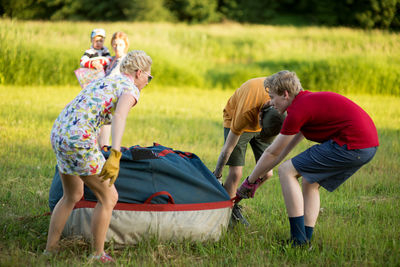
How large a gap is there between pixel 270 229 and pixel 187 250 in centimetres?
97

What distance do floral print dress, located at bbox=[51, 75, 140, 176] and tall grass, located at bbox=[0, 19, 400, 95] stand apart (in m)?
12.6

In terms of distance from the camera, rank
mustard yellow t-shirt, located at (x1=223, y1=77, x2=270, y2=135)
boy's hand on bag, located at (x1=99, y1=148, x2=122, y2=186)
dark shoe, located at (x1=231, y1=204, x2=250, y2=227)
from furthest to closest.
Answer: dark shoe, located at (x1=231, y1=204, x2=250, y2=227)
mustard yellow t-shirt, located at (x1=223, y1=77, x2=270, y2=135)
boy's hand on bag, located at (x1=99, y1=148, x2=122, y2=186)

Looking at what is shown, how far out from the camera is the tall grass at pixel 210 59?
1543 centimetres

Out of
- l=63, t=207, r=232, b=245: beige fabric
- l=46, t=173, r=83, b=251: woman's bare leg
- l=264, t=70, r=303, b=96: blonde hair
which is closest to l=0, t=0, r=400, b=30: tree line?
l=264, t=70, r=303, b=96: blonde hair

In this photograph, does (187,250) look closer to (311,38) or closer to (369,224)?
(369,224)

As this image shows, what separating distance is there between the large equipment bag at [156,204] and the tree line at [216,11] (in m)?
37.8

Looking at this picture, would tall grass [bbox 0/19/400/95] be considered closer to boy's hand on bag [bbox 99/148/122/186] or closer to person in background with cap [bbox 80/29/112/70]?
person in background with cap [bbox 80/29/112/70]

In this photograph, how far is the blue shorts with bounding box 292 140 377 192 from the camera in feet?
12.5

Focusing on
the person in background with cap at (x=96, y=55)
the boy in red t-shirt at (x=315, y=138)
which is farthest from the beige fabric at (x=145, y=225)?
the person in background with cap at (x=96, y=55)

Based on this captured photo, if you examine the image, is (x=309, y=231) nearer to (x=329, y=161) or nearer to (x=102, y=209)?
(x=329, y=161)

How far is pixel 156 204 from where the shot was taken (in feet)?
12.9

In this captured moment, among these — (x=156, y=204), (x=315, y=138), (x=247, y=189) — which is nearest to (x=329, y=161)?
(x=315, y=138)

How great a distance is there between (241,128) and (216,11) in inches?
1877

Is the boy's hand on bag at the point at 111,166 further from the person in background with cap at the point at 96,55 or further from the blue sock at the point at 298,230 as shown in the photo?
the person in background with cap at the point at 96,55
